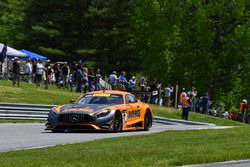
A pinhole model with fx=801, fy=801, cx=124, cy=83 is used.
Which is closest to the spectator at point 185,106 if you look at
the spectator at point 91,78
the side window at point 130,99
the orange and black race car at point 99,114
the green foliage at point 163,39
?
the spectator at point 91,78

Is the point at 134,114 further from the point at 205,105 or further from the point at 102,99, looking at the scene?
the point at 205,105

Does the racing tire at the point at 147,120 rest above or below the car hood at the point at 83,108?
below

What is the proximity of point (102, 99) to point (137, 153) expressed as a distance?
9022mm

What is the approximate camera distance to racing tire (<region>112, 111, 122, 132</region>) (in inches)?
888

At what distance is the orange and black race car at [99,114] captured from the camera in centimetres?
2208

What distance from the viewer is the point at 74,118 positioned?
2208 centimetres

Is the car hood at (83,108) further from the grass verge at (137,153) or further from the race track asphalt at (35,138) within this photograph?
the grass verge at (137,153)

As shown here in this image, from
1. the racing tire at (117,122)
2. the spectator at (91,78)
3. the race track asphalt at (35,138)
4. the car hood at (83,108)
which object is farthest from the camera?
the spectator at (91,78)

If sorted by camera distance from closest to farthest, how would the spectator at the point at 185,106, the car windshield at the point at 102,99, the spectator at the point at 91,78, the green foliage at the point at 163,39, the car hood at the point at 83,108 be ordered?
the car hood at the point at 83,108 → the car windshield at the point at 102,99 → the spectator at the point at 185,106 → the spectator at the point at 91,78 → the green foliage at the point at 163,39

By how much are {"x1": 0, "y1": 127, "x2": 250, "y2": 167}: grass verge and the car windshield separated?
4095mm

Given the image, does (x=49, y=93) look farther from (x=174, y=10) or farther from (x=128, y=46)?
(x=128, y=46)

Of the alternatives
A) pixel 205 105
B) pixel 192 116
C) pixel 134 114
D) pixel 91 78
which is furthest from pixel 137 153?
pixel 205 105

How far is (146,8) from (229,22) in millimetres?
6398

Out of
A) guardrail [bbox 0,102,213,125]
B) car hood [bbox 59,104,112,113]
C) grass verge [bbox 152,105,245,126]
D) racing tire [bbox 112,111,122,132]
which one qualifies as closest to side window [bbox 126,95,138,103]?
racing tire [bbox 112,111,122,132]
